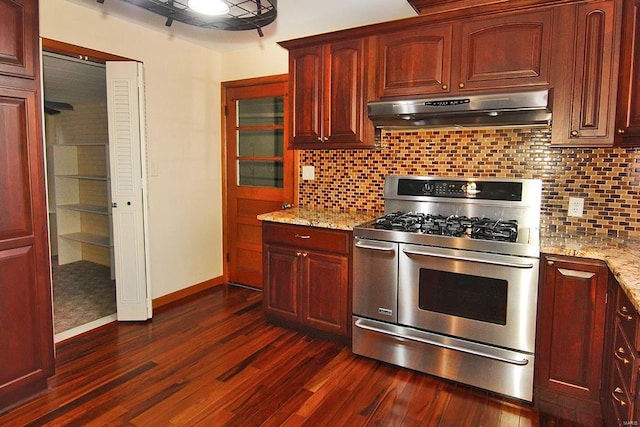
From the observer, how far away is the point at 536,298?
6.98 ft

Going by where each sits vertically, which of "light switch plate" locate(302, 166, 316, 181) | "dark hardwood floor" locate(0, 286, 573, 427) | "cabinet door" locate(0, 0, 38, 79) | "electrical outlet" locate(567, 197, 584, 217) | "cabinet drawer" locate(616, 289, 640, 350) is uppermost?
"cabinet door" locate(0, 0, 38, 79)

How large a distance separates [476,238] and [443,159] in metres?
0.83

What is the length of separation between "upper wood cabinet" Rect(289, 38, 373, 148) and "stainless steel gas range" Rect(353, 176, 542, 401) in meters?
0.69

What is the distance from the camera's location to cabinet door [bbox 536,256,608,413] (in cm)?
200

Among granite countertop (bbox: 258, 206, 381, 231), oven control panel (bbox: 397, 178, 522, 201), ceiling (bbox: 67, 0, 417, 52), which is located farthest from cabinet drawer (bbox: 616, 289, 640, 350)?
ceiling (bbox: 67, 0, 417, 52)

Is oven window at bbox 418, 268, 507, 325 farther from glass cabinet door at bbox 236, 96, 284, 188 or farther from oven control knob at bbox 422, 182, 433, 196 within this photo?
glass cabinet door at bbox 236, 96, 284, 188

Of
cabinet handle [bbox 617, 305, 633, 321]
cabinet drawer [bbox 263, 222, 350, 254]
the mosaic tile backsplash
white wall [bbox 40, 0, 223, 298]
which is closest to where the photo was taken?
cabinet handle [bbox 617, 305, 633, 321]

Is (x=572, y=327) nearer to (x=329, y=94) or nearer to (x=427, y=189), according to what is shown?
(x=427, y=189)

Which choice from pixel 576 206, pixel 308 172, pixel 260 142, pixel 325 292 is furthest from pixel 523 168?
pixel 260 142

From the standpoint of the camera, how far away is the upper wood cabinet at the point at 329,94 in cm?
287

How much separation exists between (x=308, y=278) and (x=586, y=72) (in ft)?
6.75

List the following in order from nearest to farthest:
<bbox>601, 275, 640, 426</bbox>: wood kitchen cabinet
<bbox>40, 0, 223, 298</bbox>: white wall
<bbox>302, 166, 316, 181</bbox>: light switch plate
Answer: <bbox>601, 275, 640, 426</bbox>: wood kitchen cabinet < <bbox>40, 0, 223, 298</bbox>: white wall < <bbox>302, 166, 316, 181</bbox>: light switch plate

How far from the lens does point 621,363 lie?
1684mm

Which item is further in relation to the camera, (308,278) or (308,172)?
(308,172)
